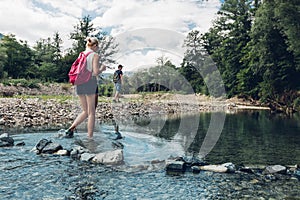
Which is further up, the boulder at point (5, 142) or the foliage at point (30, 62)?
the foliage at point (30, 62)

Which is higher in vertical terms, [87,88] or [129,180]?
[87,88]

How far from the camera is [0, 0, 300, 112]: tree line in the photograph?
22906 mm

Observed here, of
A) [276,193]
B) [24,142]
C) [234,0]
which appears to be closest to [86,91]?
[24,142]

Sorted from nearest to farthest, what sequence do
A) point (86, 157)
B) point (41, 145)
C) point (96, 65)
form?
point (86, 157)
point (41, 145)
point (96, 65)

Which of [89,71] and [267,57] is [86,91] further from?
[267,57]

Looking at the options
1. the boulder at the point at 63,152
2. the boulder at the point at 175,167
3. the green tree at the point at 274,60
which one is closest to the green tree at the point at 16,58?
the green tree at the point at 274,60

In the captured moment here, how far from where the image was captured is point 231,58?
41.8 m

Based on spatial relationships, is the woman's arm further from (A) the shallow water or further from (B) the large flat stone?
(B) the large flat stone

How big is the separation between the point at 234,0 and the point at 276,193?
44.0 meters

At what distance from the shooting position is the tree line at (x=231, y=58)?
75.2ft

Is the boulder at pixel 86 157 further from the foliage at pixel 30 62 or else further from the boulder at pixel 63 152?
the foliage at pixel 30 62

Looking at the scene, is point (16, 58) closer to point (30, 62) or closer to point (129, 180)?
point (30, 62)

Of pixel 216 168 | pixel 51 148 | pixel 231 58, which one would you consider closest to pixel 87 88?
pixel 51 148

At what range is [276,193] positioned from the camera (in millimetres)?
3305
